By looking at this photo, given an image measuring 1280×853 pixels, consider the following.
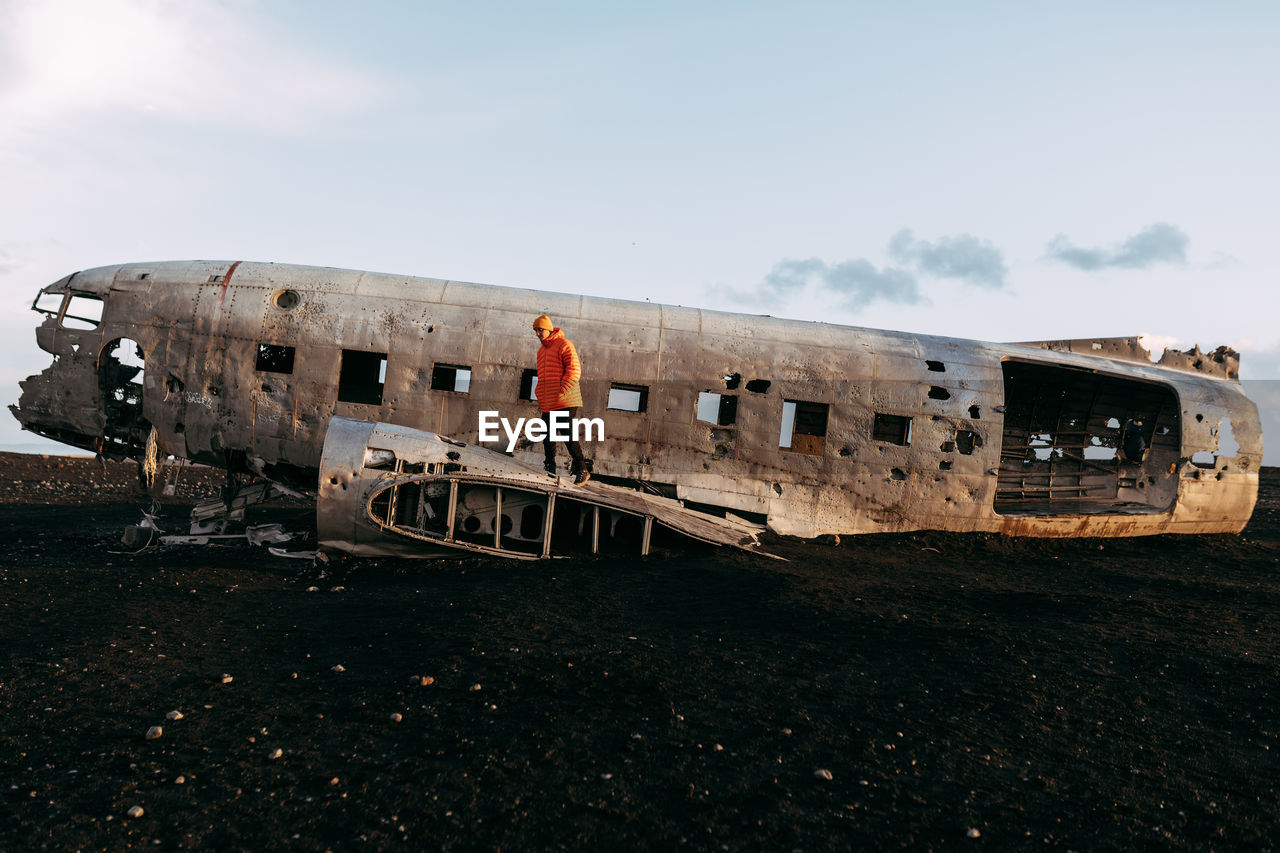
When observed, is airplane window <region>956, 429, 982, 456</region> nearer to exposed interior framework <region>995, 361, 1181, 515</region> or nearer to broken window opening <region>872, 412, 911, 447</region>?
broken window opening <region>872, 412, 911, 447</region>

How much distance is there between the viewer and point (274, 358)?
542 inches

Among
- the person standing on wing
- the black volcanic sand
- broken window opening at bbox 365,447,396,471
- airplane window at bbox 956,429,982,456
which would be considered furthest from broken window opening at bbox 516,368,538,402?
airplane window at bbox 956,429,982,456

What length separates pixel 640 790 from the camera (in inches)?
199

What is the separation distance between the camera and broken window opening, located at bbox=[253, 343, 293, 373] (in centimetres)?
1289

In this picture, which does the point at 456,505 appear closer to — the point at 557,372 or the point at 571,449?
the point at 571,449

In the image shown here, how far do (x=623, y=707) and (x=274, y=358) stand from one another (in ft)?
35.1

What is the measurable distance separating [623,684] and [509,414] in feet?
22.7

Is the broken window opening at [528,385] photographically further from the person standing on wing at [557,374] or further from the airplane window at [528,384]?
the person standing on wing at [557,374]

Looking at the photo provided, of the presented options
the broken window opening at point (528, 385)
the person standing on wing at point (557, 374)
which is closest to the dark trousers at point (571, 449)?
the person standing on wing at point (557, 374)

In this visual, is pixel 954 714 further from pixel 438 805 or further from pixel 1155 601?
pixel 1155 601

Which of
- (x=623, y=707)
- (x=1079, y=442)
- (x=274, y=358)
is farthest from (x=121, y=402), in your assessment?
(x=1079, y=442)

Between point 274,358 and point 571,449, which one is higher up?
point 274,358

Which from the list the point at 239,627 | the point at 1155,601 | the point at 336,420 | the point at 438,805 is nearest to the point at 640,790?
the point at 438,805

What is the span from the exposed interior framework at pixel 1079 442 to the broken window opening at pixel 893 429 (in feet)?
11.7
